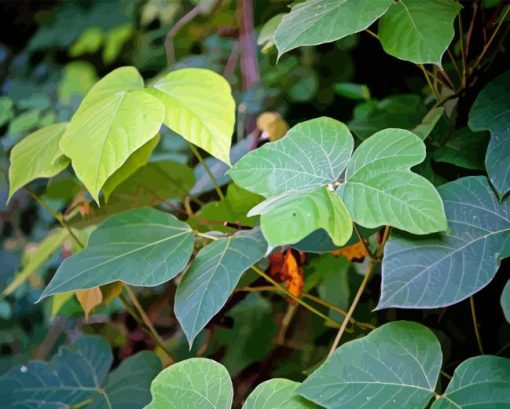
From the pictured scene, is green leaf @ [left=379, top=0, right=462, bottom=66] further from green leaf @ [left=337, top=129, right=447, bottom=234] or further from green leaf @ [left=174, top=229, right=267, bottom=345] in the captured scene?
green leaf @ [left=174, top=229, right=267, bottom=345]

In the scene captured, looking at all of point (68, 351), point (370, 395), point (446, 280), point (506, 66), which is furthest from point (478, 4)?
point (68, 351)

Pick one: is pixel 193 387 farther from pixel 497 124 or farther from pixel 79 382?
pixel 497 124

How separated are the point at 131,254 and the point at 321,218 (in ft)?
0.88

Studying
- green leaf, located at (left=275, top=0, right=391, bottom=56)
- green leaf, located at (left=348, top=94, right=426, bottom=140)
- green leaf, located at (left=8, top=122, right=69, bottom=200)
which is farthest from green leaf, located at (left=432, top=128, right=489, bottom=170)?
green leaf, located at (left=8, top=122, right=69, bottom=200)

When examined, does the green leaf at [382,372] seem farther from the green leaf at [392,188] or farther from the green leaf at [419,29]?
the green leaf at [419,29]

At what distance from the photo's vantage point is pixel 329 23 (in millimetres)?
632

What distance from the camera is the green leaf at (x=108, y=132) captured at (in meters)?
0.63

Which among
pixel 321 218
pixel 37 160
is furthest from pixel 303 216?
pixel 37 160

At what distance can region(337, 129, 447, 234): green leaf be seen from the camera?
21.1 inches

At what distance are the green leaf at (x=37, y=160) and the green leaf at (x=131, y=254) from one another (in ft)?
0.34

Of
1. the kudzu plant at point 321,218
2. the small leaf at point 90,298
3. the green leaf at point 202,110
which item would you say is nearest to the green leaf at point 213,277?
the kudzu plant at point 321,218

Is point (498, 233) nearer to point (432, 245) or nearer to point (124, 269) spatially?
point (432, 245)

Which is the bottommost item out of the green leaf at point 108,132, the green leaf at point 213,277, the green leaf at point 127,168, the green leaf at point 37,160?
the green leaf at point 213,277

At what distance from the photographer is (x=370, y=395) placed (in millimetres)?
537
